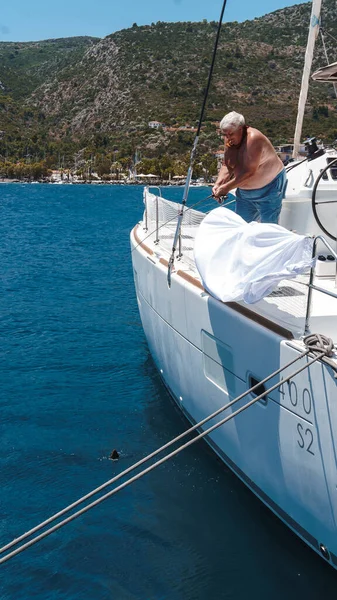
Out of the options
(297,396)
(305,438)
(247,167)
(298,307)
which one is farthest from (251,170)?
(305,438)

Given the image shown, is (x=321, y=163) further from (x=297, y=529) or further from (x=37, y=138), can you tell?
(x=37, y=138)

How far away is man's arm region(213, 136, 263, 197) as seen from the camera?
5.91 m

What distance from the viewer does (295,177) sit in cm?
782

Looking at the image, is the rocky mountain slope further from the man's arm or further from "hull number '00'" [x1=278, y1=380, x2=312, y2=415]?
"hull number '00'" [x1=278, y1=380, x2=312, y2=415]

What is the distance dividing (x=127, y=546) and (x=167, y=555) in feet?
1.23

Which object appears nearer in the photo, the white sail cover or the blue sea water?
the white sail cover

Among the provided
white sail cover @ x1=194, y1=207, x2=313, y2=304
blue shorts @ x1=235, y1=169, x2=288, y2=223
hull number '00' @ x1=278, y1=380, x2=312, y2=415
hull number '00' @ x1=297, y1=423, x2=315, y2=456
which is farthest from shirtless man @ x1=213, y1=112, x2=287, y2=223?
hull number '00' @ x1=297, y1=423, x2=315, y2=456

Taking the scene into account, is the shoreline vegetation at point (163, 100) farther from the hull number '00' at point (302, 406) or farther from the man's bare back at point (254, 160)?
the hull number '00' at point (302, 406)

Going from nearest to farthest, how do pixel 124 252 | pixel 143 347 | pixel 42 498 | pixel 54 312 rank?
pixel 42 498, pixel 143 347, pixel 54 312, pixel 124 252

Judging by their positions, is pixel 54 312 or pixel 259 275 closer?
pixel 259 275

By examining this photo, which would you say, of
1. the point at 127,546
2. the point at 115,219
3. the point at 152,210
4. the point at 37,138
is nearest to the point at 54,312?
the point at 152,210

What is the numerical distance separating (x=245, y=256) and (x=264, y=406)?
1.21m

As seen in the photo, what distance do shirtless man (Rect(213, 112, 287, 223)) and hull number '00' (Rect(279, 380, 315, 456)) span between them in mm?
2204

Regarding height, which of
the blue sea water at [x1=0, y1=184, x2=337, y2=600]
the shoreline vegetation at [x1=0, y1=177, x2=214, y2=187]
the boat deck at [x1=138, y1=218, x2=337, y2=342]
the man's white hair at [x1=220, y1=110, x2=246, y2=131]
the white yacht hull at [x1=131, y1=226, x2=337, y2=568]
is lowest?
the shoreline vegetation at [x1=0, y1=177, x2=214, y2=187]
